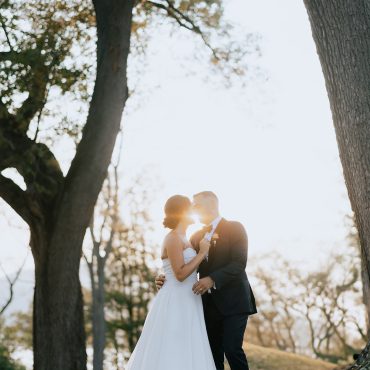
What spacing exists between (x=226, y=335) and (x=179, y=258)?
914 mm

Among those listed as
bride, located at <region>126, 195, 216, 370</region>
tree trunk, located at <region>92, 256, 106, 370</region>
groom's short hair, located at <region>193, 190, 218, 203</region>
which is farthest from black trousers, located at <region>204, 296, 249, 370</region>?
tree trunk, located at <region>92, 256, 106, 370</region>

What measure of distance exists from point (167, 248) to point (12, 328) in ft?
134

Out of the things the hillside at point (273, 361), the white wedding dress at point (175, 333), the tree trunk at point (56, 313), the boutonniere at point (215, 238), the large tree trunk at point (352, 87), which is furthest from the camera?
the hillside at point (273, 361)

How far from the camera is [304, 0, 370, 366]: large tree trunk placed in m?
4.70

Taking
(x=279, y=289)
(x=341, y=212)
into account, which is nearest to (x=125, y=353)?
(x=279, y=289)

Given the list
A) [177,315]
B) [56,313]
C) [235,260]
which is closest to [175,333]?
[177,315]

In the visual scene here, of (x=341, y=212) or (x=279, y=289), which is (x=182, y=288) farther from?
(x=279, y=289)

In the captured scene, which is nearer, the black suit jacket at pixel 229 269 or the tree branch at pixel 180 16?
the black suit jacket at pixel 229 269

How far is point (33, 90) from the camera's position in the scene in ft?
29.5

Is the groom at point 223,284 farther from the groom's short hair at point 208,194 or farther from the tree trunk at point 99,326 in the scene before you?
the tree trunk at point 99,326

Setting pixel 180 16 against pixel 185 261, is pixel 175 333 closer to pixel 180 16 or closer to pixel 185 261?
pixel 185 261

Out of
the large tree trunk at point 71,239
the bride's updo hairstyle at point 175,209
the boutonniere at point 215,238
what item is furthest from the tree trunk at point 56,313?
the boutonniere at point 215,238

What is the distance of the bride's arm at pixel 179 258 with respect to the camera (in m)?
5.90

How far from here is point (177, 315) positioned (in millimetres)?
6043
